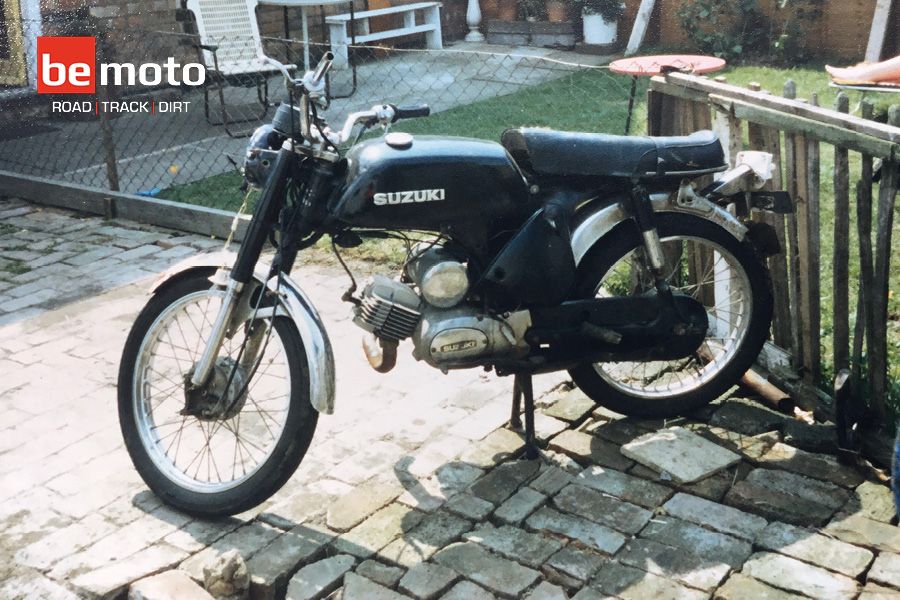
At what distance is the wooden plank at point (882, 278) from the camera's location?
3.59m

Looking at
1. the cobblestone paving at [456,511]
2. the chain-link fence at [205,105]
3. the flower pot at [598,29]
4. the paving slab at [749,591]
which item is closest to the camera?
the paving slab at [749,591]

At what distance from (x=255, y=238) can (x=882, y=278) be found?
2.09m

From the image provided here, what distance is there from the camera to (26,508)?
365 cm

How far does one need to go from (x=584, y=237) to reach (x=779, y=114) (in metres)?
0.84

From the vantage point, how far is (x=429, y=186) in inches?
141

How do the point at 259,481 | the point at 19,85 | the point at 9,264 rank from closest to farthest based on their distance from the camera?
the point at 259,481 → the point at 9,264 → the point at 19,85

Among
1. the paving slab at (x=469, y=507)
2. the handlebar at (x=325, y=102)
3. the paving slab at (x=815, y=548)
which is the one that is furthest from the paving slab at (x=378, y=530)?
the handlebar at (x=325, y=102)

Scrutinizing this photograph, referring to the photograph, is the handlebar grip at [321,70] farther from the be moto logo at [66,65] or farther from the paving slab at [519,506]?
the be moto logo at [66,65]

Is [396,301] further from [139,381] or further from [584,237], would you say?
[139,381]

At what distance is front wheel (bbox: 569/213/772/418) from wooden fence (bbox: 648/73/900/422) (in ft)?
0.59

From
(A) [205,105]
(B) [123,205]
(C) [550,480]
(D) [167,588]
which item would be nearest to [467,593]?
(C) [550,480]

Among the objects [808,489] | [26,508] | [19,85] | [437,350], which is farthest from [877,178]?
[19,85]

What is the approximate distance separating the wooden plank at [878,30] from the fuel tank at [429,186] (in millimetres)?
8321

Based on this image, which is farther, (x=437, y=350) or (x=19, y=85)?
(x=19, y=85)
